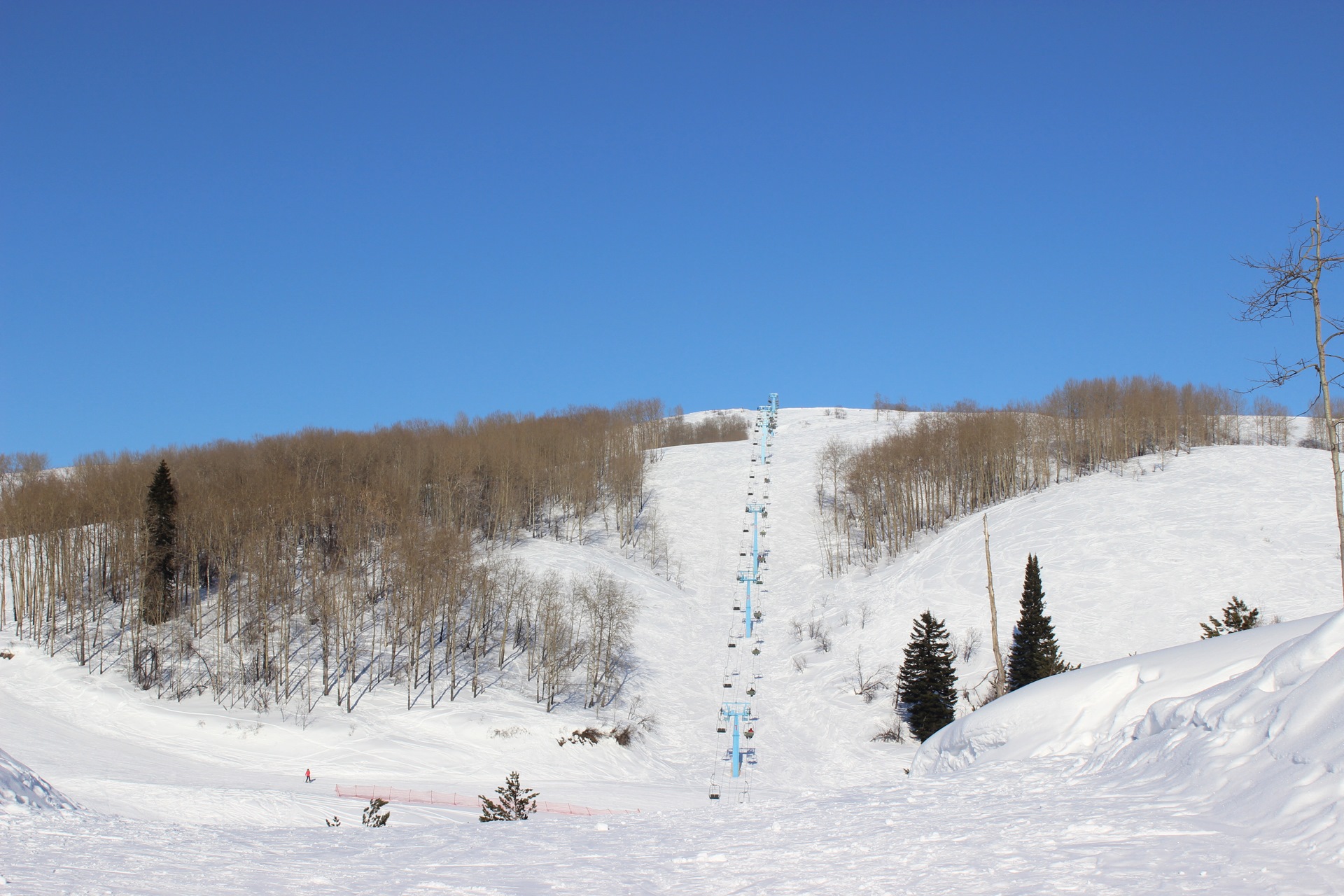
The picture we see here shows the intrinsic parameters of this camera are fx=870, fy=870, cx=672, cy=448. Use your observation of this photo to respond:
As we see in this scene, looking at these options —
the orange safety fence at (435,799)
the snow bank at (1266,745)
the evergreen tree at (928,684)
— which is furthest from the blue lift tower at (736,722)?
the snow bank at (1266,745)

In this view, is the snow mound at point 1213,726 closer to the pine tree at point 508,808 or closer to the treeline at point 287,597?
the pine tree at point 508,808

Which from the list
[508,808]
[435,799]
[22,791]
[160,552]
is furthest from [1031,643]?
[160,552]

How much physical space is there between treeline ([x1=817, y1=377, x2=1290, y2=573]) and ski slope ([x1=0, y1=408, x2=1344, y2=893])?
417 centimetres

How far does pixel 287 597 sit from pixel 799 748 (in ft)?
91.3

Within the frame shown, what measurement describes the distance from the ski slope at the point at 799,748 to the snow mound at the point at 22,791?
404 mm

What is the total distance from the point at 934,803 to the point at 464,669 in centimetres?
4027

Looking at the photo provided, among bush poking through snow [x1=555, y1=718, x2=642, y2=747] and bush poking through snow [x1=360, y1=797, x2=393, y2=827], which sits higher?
bush poking through snow [x1=360, y1=797, x2=393, y2=827]

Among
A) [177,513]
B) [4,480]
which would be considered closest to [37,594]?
[177,513]

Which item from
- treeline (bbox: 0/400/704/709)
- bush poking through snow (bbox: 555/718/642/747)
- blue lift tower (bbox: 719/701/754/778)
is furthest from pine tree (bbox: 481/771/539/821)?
treeline (bbox: 0/400/704/709)

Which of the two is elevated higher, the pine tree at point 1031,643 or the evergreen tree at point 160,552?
the evergreen tree at point 160,552

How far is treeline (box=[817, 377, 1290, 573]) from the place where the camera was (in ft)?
224

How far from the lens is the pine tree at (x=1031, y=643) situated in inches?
1304

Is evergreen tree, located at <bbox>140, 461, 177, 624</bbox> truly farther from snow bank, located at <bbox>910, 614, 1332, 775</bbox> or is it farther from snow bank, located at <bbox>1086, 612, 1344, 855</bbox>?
snow bank, located at <bbox>1086, 612, 1344, 855</bbox>

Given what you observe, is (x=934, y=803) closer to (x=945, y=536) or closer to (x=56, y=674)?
(x=56, y=674)
